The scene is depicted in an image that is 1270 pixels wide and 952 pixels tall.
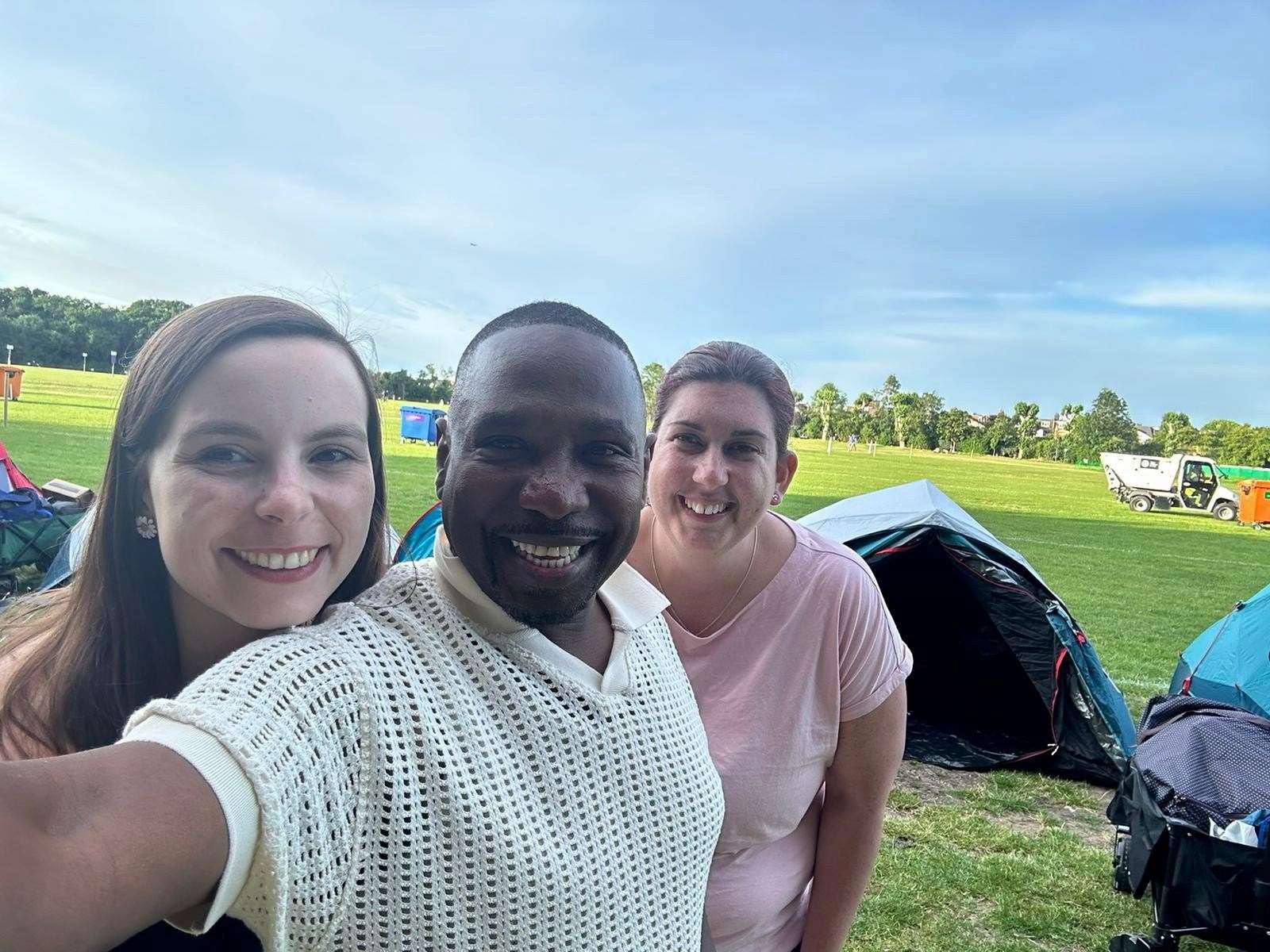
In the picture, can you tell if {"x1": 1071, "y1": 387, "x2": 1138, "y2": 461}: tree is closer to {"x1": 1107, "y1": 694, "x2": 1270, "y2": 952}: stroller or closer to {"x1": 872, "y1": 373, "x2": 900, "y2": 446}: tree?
{"x1": 872, "y1": 373, "x2": 900, "y2": 446}: tree

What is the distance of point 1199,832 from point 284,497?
157 inches

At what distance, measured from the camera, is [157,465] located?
117cm

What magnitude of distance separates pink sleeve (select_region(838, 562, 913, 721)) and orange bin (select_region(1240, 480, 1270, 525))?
106 feet

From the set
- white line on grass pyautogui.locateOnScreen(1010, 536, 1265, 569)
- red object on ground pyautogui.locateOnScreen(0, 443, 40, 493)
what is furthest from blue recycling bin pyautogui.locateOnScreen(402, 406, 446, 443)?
red object on ground pyautogui.locateOnScreen(0, 443, 40, 493)

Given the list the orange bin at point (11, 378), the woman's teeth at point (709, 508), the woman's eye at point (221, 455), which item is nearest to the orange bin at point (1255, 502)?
the woman's teeth at point (709, 508)

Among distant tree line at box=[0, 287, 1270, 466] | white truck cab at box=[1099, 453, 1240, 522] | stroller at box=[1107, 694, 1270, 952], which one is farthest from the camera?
distant tree line at box=[0, 287, 1270, 466]

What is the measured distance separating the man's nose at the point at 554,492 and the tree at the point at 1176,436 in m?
83.4

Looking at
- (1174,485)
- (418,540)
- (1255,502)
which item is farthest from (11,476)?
(1174,485)

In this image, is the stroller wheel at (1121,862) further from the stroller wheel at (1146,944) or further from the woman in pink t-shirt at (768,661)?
the woman in pink t-shirt at (768,661)

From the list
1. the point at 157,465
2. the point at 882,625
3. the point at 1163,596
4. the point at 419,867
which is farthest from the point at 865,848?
the point at 1163,596

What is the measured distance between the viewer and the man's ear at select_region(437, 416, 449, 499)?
124 centimetres

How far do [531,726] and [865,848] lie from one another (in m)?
1.28

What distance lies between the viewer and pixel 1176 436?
7362cm

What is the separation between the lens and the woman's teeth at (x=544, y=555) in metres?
1.15
